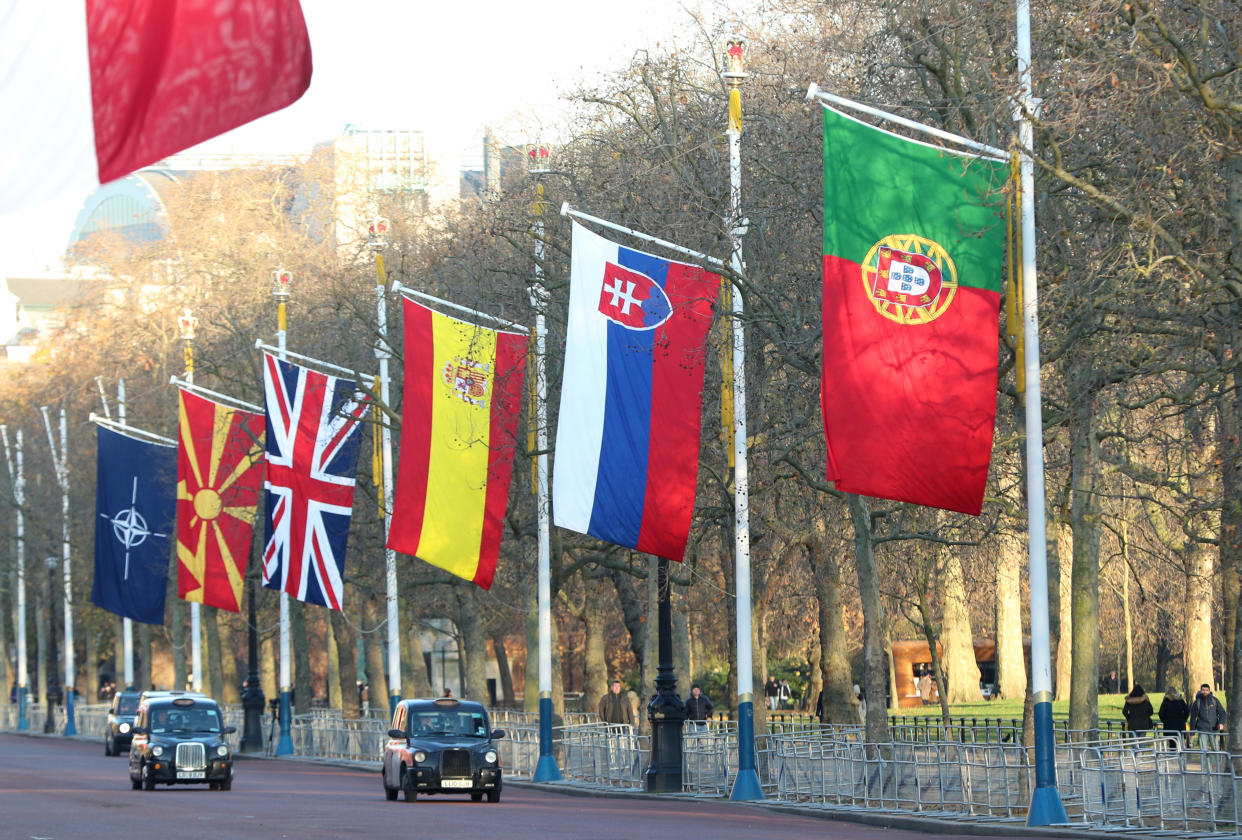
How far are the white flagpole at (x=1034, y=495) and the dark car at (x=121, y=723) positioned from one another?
136ft

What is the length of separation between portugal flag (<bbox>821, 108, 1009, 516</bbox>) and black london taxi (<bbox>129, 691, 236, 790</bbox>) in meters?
20.7

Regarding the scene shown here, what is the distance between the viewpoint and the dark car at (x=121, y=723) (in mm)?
58594

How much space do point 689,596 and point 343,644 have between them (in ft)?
45.2

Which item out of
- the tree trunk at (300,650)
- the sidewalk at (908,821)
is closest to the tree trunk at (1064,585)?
the sidewalk at (908,821)

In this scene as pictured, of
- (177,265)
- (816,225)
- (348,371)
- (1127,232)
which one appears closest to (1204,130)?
(1127,232)

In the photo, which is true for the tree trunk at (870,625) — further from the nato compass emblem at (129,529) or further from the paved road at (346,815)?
the nato compass emblem at (129,529)

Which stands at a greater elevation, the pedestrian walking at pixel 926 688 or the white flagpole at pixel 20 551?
the white flagpole at pixel 20 551

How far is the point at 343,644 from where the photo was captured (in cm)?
5791

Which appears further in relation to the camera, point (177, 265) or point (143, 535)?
point (177, 265)

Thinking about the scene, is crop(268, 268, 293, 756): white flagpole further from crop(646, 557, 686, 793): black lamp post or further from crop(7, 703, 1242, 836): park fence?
crop(646, 557, 686, 793): black lamp post

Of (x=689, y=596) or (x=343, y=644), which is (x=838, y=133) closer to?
(x=689, y=596)

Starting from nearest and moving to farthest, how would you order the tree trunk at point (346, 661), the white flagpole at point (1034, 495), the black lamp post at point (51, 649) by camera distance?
the white flagpole at point (1034, 495), the tree trunk at point (346, 661), the black lamp post at point (51, 649)

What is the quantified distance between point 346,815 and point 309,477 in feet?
43.4

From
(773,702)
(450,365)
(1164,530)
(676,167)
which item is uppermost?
(676,167)
